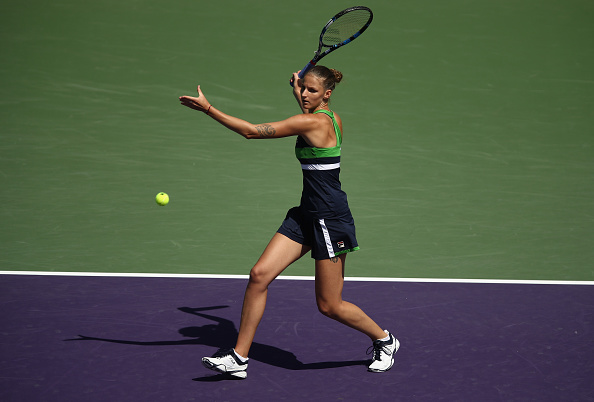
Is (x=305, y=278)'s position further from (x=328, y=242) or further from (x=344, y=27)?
(x=344, y=27)

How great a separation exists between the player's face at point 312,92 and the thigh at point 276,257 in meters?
0.88

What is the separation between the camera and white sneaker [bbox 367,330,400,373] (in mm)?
4930

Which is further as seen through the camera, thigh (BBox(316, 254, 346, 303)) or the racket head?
the racket head

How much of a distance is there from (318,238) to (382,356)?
2.86 feet

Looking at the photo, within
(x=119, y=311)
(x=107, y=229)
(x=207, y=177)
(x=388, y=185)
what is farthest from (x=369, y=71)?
(x=119, y=311)

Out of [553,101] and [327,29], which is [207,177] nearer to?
[327,29]

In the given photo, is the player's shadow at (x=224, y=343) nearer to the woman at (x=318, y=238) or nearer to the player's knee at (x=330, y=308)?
the woman at (x=318, y=238)

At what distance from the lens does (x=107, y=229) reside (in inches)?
319

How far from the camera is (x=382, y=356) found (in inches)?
195

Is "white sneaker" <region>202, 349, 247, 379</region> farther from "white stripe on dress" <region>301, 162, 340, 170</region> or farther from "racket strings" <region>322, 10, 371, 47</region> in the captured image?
"racket strings" <region>322, 10, 371, 47</region>

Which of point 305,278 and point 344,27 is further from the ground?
point 344,27

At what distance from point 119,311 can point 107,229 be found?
2.28m

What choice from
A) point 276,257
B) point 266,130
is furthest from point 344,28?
point 276,257

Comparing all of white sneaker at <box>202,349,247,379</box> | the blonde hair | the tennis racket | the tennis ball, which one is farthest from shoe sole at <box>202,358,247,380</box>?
the tennis ball
